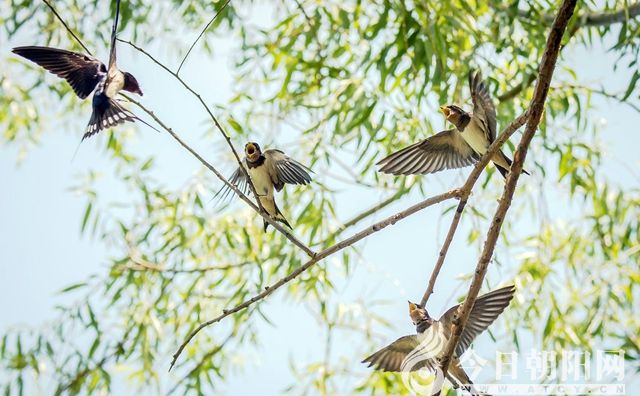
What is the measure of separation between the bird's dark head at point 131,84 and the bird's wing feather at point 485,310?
2.68 ft

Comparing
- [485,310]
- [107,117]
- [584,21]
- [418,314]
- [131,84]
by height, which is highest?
[584,21]

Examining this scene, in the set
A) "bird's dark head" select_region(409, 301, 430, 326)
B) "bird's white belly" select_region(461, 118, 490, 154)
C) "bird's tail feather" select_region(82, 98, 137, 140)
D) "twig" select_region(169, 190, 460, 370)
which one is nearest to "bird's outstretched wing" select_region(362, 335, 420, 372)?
"bird's dark head" select_region(409, 301, 430, 326)

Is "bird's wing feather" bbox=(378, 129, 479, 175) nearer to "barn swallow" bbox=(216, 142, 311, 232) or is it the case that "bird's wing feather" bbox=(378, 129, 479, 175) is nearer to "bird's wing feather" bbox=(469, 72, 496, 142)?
"bird's wing feather" bbox=(469, 72, 496, 142)

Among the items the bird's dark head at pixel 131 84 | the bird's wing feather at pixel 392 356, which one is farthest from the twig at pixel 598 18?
the bird's dark head at pixel 131 84

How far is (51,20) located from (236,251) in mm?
1037

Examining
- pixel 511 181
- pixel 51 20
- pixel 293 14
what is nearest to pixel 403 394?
pixel 293 14

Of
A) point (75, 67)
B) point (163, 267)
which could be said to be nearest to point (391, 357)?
point (75, 67)

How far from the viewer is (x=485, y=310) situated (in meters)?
1.95

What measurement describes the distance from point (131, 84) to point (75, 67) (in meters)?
0.14

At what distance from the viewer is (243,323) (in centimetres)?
286

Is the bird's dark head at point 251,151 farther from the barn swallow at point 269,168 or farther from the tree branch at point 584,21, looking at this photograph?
the tree branch at point 584,21

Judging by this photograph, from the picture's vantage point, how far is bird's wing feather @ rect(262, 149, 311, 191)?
1.95m

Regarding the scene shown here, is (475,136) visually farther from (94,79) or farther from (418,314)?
(94,79)

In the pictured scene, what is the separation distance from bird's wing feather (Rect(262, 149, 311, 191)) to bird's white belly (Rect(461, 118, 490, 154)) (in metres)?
0.37
